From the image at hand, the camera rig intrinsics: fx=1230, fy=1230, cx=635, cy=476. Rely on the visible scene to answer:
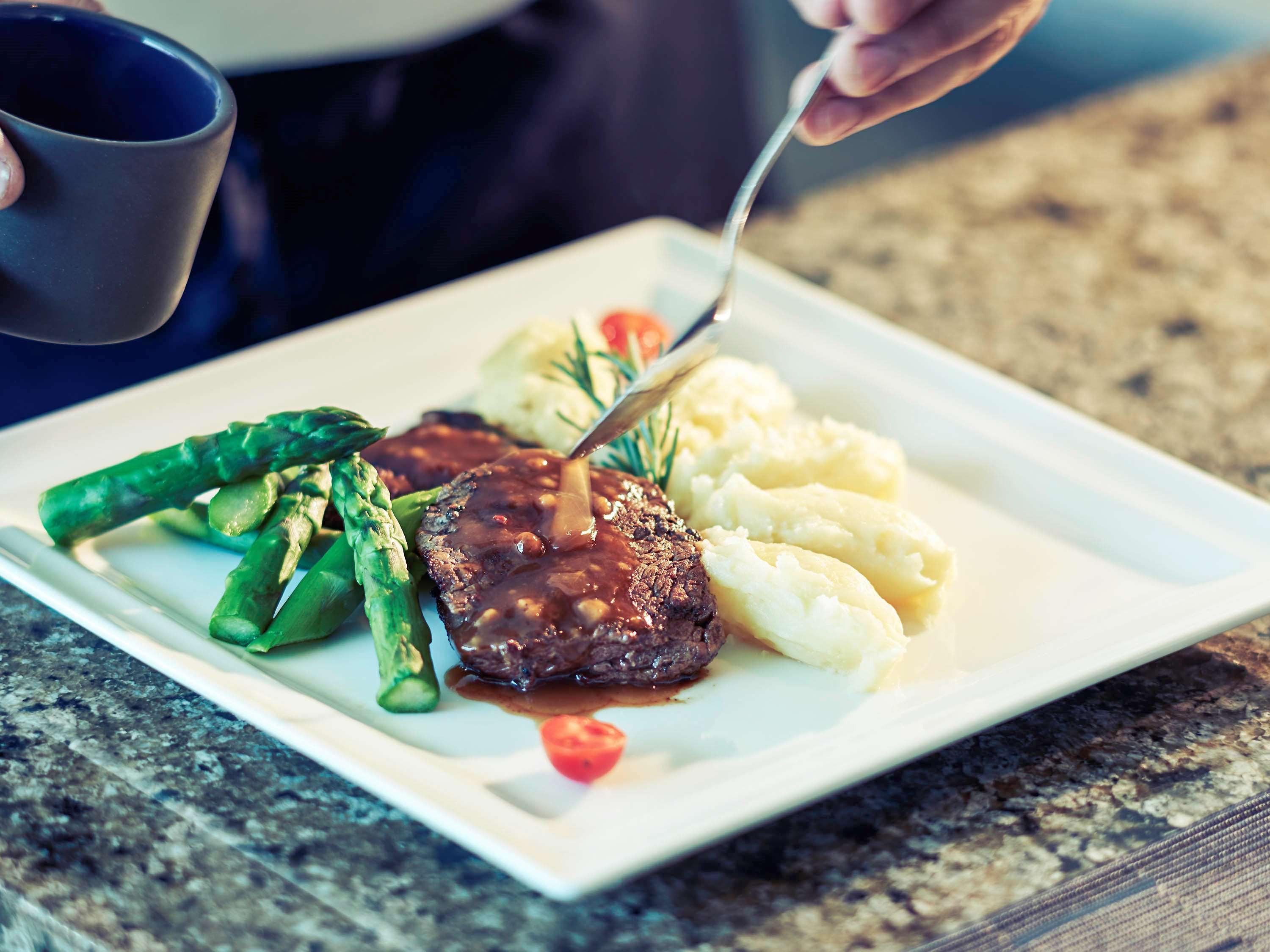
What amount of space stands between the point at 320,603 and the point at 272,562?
0.15m

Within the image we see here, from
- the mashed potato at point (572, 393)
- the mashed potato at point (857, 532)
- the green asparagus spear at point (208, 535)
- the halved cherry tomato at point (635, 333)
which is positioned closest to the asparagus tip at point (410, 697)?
the green asparagus spear at point (208, 535)

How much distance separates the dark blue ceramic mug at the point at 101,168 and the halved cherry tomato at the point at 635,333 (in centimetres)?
144

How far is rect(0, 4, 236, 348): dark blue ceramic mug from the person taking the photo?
2.04 metres

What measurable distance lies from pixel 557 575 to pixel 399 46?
2.15 m

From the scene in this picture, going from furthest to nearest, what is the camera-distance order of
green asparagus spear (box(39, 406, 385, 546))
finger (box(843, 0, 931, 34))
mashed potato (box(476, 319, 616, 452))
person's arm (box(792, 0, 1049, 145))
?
mashed potato (box(476, 319, 616, 452)) → person's arm (box(792, 0, 1049, 145)) → green asparagus spear (box(39, 406, 385, 546)) → finger (box(843, 0, 931, 34))

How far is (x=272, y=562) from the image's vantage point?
2.47m

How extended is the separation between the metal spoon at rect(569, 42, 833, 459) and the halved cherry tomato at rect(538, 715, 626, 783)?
0.75 m

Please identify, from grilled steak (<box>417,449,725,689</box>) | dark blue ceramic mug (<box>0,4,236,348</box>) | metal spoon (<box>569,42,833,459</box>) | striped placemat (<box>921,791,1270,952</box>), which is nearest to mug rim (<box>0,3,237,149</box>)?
dark blue ceramic mug (<box>0,4,236,348</box>)

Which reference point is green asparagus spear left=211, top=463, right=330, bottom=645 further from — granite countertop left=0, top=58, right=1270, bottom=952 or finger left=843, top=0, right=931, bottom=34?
finger left=843, top=0, right=931, bottom=34

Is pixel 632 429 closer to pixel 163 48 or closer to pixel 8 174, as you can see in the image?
pixel 163 48

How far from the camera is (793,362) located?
3.63 m

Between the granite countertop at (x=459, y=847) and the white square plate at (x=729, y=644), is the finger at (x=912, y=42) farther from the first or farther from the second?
the granite countertop at (x=459, y=847)

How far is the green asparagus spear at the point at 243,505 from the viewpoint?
255 centimetres

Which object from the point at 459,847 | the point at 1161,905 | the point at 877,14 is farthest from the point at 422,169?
the point at 1161,905
